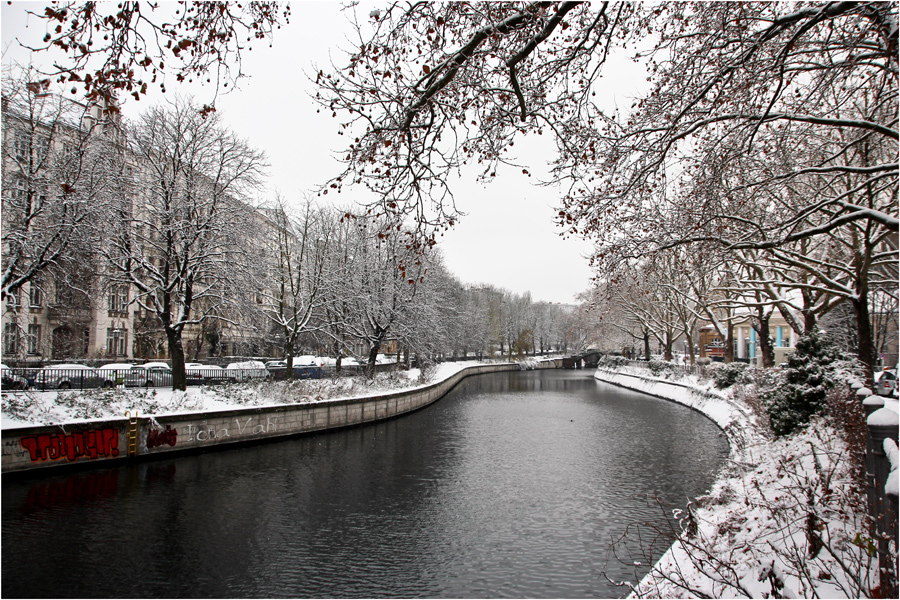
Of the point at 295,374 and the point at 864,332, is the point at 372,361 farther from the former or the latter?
the point at 864,332

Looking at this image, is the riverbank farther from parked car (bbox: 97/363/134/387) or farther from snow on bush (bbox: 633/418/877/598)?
parked car (bbox: 97/363/134/387)

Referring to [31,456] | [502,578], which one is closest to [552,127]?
[502,578]

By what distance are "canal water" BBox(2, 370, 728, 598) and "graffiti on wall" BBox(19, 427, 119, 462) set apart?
719 millimetres

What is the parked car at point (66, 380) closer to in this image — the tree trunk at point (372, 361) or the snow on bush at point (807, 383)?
the tree trunk at point (372, 361)

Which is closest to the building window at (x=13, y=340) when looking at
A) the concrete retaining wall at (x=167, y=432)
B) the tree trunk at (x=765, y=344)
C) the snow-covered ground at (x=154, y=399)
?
the snow-covered ground at (x=154, y=399)

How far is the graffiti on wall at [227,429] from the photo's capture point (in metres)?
18.3

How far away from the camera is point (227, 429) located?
19.1 metres

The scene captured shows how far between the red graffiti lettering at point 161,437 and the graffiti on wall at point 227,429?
45 centimetres

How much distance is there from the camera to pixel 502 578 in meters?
9.18

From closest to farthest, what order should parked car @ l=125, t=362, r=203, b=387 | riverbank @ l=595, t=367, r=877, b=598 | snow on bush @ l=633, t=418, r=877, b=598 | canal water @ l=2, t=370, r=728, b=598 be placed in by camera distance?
snow on bush @ l=633, t=418, r=877, b=598
riverbank @ l=595, t=367, r=877, b=598
canal water @ l=2, t=370, r=728, b=598
parked car @ l=125, t=362, r=203, b=387

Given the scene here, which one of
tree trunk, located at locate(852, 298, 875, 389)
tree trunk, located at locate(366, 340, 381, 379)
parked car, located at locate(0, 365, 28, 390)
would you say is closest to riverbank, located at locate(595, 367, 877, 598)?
tree trunk, located at locate(852, 298, 875, 389)

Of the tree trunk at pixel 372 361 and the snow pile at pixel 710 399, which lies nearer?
the snow pile at pixel 710 399

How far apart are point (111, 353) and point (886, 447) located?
43750mm

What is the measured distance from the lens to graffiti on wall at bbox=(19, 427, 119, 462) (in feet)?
48.7
